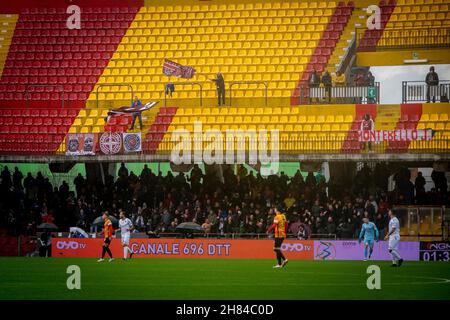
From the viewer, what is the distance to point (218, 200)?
3953cm

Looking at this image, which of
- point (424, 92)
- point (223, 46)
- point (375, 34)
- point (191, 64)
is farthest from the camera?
point (223, 46)

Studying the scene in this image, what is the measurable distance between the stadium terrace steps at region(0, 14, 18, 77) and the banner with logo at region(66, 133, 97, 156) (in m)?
7.48

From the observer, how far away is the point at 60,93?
1763 inches

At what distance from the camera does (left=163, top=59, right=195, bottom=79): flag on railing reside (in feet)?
141

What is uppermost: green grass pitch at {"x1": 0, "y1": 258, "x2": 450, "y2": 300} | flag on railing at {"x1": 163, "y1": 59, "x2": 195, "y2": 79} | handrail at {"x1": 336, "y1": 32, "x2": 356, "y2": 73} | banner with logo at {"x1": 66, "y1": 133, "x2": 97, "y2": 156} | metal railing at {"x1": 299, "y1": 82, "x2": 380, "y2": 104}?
handrail at {"x1": 336, "y1": 32, "x2": 356, "y2": 73}

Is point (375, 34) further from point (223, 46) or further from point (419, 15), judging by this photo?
point (223, 46)

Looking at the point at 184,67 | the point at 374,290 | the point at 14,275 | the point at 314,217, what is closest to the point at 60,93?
the point at 184,67

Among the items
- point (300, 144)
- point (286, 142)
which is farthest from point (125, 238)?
point (300, 144)

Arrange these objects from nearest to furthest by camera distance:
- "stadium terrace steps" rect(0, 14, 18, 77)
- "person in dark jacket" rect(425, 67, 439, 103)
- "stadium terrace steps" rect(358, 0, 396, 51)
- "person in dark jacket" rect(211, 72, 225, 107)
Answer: "person in dark jacket" rect(425, 67, 439, 103)
"person in dark jacket" rect(211, 72, 225, 107)
"stadium terrace steps" rect(358, 0, 396, 51)
"stadium terrace steps" rect(0, 14, 18, 77)

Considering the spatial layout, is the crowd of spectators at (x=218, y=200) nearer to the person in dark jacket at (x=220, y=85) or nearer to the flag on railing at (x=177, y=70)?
the person in dark jacket at (x=220, y=85)

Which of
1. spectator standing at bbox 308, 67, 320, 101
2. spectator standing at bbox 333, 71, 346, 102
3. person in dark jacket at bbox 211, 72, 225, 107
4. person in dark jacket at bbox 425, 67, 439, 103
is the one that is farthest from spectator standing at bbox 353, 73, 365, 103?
person in dark jacket at bbox 211, 72, 225, 107

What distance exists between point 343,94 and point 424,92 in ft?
10.7

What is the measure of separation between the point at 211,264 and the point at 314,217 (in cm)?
601

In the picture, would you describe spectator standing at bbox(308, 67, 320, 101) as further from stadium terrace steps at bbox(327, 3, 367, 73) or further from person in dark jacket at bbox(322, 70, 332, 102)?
stadium terrace steps at bbox(327, 3, 367, 73)
